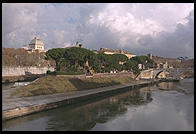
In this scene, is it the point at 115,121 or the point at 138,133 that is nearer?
the point at 138,133

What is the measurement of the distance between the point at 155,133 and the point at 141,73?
151ft

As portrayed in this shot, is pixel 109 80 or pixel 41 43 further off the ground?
pixel 41 43

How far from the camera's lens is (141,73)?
191 ft

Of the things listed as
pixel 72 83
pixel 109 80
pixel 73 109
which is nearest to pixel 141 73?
pixel 109 80

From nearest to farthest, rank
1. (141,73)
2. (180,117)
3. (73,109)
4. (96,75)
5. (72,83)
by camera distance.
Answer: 1. (180,117)
2. (73,109)
3. (72,83)
4. (96,75)
5. (141,73)

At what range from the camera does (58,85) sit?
2747 cm

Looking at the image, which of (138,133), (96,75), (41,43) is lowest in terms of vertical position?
(138,133)

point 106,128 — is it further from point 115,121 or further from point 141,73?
point 141,73

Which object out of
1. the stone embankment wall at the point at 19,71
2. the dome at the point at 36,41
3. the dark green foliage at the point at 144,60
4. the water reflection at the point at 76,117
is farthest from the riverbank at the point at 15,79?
the dome at the point at 36,41

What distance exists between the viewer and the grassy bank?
77.4 feet

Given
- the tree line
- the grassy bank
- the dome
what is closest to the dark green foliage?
the tree line

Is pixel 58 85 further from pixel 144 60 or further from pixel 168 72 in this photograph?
pixel 144 60

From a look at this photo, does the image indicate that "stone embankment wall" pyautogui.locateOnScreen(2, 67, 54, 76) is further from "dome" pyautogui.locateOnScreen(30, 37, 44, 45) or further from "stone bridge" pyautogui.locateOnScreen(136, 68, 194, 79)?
"dome" pyautogui.locateOnScreen(30, 37, 44, 45)

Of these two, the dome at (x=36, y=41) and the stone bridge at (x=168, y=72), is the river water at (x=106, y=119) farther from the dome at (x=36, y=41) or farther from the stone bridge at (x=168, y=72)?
the dome at (x=36, y=41)
